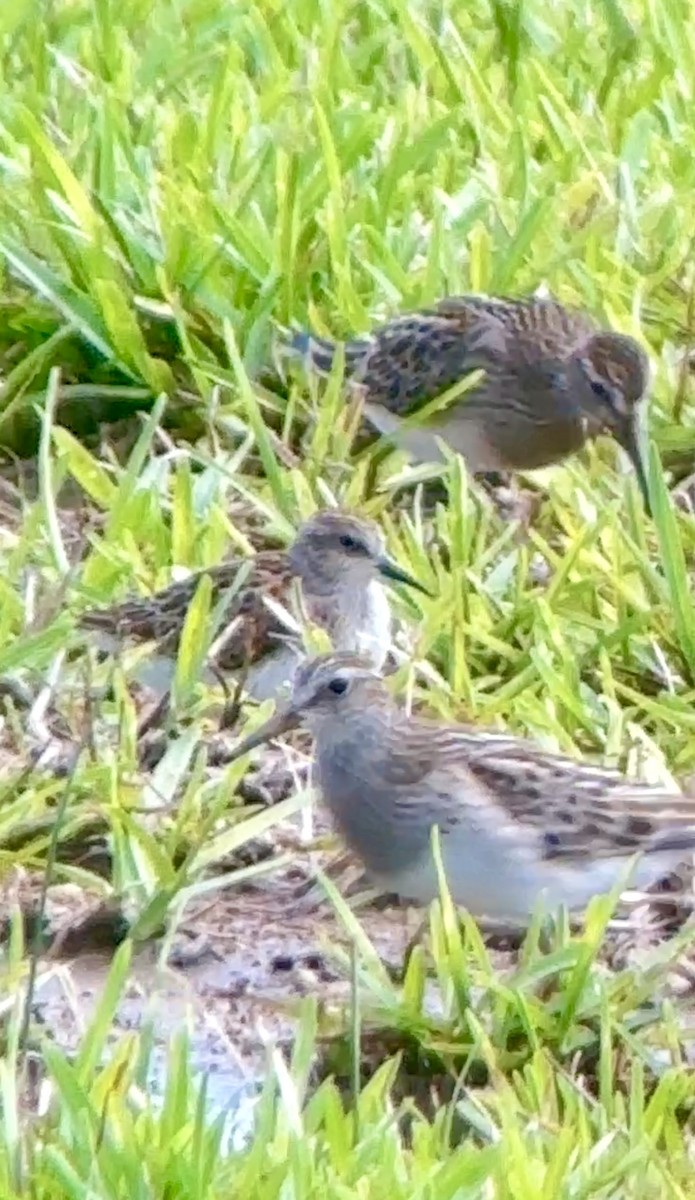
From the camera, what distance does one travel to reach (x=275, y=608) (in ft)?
20.8

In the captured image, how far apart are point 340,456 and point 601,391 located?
2.33 ft

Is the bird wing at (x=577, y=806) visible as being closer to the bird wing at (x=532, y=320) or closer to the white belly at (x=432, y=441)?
the white belly at (x=432, y=441)

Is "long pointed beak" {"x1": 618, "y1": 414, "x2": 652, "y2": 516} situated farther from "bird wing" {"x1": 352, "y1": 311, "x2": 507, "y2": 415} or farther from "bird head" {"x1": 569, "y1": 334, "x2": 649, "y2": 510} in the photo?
"bird wing" {"x1": 352, "y1": 311, "x2": 507, "y2": 415}

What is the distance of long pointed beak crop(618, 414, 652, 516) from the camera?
6980 mm

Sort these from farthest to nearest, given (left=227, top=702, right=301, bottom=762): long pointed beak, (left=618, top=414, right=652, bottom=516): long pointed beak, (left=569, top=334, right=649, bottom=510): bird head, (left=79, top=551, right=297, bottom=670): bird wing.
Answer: (left=569, top=334, right=649, bottom=510): bird head → (left=618, top=414, right=652, bottom=516): long pointed beak → (left=79, top=551, right=297, bottom=670): bird wing → (left=227, top=702, right=301, bottom=762): long pointed beak

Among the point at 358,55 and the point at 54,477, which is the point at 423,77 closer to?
the point at 358,55

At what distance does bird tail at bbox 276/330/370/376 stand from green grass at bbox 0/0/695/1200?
0.06m

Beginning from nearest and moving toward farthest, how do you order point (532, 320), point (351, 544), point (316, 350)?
point (351, 544) < point (316, 350) < point (532, 320)

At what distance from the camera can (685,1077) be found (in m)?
4.72

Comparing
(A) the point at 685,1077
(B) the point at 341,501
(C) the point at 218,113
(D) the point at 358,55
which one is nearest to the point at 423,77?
(D) the point at 358,55

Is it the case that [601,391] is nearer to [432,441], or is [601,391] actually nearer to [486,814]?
[432,441]

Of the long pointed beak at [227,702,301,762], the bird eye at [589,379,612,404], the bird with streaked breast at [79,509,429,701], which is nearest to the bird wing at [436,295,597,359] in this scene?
the bird eye at [589,379,612,404]

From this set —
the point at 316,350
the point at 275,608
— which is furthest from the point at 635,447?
the point at 275,608

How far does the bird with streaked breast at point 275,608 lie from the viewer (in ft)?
20.3
